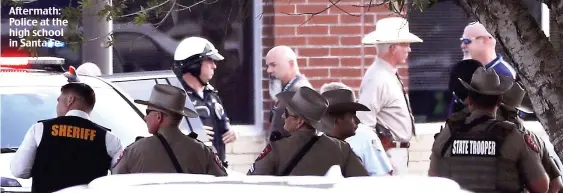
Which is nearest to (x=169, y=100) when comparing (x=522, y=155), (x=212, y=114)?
(x=522, y=155)

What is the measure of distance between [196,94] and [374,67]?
1299mm

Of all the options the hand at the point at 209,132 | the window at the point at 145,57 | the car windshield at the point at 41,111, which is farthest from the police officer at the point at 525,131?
the window at the point at 145,57

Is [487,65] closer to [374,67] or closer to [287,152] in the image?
[374,67]

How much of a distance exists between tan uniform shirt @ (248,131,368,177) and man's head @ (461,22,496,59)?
13.1ft

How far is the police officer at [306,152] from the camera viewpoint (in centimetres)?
621

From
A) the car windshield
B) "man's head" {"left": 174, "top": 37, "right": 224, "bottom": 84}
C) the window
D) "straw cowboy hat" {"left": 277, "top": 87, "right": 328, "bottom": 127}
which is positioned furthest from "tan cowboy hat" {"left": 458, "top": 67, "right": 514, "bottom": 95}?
the window

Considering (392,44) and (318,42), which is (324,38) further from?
(392,44)

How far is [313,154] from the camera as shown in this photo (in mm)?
6258

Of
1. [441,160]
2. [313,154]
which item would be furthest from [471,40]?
[313,154]

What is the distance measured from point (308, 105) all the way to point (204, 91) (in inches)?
123

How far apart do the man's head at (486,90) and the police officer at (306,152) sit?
87 centimetres

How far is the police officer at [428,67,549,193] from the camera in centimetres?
656

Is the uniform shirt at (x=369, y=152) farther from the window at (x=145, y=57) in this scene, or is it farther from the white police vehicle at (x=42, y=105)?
the window at (x=145, y=57)

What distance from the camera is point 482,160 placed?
21.5 feet
